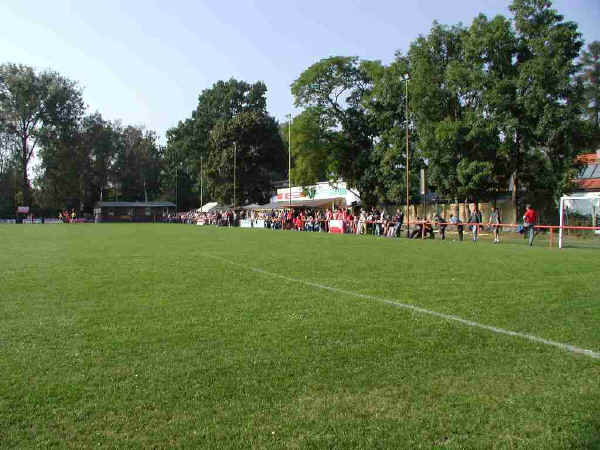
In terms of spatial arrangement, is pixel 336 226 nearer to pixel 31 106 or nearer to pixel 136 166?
pixel 31 106

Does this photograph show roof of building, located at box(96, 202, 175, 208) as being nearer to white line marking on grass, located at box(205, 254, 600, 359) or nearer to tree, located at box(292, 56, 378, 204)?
tree, located at box(292, 56, 378, 204)

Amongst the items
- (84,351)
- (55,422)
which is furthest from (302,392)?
(84,351)

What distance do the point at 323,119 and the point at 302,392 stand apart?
4567 cm

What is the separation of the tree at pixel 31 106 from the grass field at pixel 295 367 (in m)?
68.8

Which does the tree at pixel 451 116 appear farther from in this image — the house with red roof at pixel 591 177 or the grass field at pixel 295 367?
the grass field at pixel 295 367

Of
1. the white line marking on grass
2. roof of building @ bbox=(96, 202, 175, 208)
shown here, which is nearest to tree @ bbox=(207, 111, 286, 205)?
roof of building @ bbox=(96, 202, 175, 208)

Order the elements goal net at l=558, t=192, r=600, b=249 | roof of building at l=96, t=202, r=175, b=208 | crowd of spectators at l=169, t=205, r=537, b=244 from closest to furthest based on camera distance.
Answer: goal net at l=558, t=192, r=600, b=249 → crowd of spectators at l=169, t=205, r=537, b=244 → roof of building at l=96, t=202, r=175, b=208

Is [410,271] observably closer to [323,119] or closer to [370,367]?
[370,367]

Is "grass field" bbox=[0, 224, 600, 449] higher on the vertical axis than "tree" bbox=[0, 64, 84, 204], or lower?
lower

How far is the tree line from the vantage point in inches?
1250

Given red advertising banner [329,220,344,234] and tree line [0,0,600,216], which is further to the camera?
red advertising banner [329,220,344,234]

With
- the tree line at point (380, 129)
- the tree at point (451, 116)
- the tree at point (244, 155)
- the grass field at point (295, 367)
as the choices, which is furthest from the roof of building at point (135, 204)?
the grass field at point (295, 367)

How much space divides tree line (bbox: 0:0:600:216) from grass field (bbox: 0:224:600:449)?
83.0 ft

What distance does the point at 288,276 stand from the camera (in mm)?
11117
